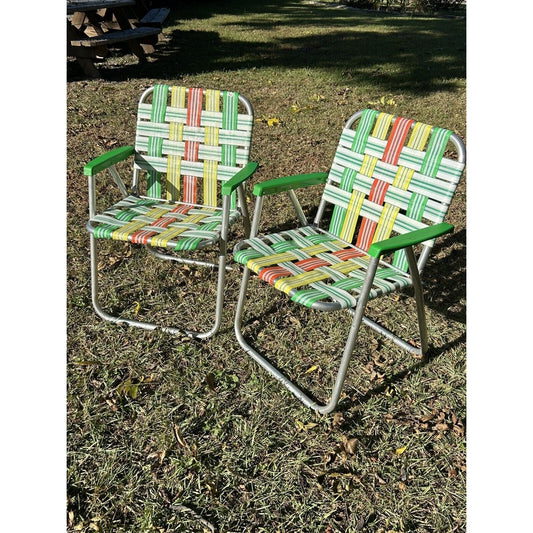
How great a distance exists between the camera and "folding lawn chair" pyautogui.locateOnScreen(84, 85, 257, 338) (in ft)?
9.58

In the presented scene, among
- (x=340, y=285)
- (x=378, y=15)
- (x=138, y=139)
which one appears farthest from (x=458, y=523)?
(x=378, y=15)

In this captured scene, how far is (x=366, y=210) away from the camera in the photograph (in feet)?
9.33

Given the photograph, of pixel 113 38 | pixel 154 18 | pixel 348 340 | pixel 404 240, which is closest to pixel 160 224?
pixel 348 340

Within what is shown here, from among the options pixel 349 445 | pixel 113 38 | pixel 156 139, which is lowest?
pixel 349 445

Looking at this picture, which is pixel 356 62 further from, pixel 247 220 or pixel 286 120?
pixel 247 220

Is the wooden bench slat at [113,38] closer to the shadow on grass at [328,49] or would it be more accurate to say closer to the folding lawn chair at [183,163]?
the shadow on grass at [328,49]

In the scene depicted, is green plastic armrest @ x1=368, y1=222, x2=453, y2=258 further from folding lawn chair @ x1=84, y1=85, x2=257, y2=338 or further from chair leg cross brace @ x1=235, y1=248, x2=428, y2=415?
folding lawn chair @ x1=84, y1=85, x2=257, y2=338

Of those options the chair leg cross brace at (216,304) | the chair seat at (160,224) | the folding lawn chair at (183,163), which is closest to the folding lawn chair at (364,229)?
the chair leg cross brace at (216,304)

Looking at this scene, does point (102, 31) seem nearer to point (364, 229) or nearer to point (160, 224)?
point (160, 224)

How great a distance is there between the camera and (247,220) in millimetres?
3133

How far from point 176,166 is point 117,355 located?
3.87ft

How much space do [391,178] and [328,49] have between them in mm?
8139

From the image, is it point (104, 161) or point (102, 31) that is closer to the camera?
point (104, 161)

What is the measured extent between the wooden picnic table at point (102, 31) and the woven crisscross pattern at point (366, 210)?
5.56m
